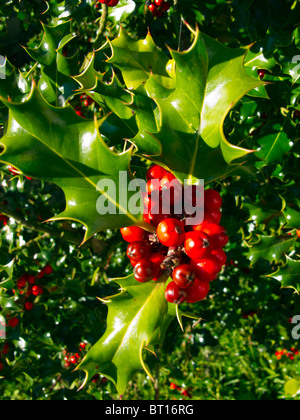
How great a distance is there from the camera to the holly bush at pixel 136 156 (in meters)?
0.76

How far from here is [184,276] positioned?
0.80 meters

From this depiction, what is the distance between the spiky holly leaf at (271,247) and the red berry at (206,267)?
1.09 meters

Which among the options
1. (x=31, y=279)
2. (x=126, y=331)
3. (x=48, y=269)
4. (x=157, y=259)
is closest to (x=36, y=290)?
(x=31, y=279)

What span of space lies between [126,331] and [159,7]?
1984mm

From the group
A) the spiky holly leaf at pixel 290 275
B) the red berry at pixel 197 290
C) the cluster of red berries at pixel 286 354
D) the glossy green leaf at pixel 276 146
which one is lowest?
the cluster of red berries at pixel 286 354

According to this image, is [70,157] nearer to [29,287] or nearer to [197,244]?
[197,244]

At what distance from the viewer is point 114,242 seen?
232 centimetres

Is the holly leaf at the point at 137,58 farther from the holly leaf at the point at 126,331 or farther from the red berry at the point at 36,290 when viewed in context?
the red berry at the point at 36,290

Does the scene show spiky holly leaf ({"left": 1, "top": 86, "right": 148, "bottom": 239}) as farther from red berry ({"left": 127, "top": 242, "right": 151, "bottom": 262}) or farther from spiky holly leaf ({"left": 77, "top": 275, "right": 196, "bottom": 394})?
spiky holly leaf ({"left": 77, "top": 275, "right": 196, "bottom": 394})

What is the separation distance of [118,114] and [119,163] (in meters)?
0.27

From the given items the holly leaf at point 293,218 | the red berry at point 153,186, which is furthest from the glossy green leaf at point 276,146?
the red berry at point 153,186

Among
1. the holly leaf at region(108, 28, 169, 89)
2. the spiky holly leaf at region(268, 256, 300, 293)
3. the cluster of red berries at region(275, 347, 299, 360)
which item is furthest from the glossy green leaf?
the cluster of red berries at region(275, 347, 299, 360)

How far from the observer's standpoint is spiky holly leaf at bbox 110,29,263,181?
2.33ft

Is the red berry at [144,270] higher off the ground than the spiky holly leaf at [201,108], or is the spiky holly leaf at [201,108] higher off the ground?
the spiky holly leaf at [201,108]
